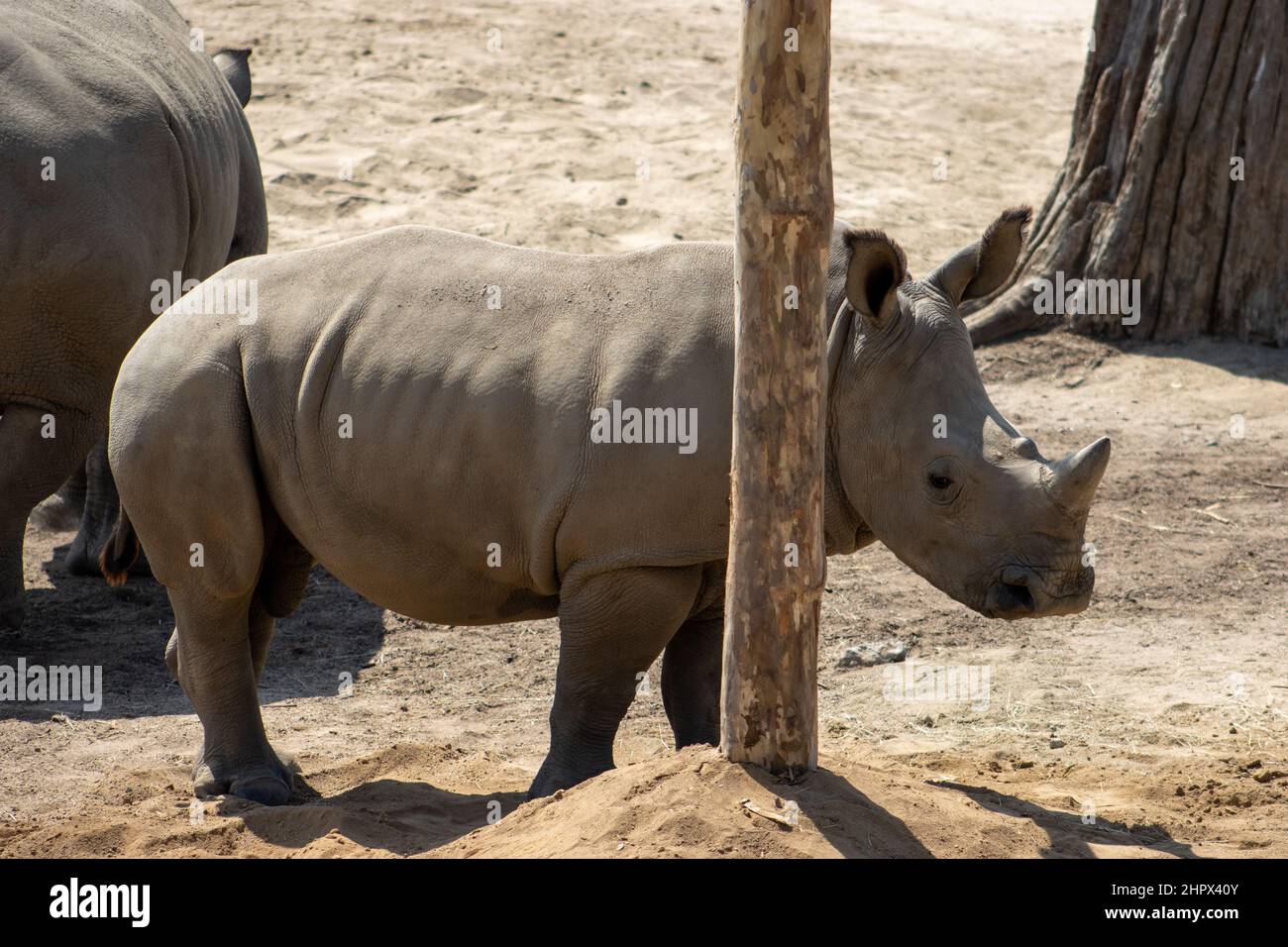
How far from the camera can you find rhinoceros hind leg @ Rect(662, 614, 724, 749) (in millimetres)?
5480

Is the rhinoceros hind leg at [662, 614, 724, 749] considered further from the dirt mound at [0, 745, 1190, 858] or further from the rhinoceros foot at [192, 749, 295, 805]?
the rhinoceros foot at [192, 749, 295, 805]

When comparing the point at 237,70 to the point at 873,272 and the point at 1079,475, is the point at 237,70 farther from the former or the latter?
the point at 1079,475

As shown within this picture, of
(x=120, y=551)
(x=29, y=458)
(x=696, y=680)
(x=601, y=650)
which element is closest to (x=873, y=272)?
(x=601, y=650)

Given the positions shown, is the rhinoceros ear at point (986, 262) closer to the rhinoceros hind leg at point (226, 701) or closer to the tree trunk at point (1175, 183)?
the rhinoceros hind leg at point (226, 701)

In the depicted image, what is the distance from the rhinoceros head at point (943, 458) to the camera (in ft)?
15.6

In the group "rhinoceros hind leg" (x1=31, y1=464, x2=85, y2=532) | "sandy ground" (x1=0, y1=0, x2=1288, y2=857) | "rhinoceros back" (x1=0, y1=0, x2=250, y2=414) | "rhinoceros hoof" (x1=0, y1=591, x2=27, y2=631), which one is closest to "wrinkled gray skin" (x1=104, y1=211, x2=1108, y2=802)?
"sandy ground" (x1=0, y1=0, x2=1288, y2=857)

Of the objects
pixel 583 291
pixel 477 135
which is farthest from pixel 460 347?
pixel 477 135

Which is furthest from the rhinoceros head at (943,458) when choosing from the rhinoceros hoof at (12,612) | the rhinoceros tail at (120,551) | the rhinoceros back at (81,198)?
the rhinoceros hoof at (12,612)

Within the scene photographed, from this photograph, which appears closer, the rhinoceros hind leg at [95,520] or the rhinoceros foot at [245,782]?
the rhinoceros foot at [245,782]

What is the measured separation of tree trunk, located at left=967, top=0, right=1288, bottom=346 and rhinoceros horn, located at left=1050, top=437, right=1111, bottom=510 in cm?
693

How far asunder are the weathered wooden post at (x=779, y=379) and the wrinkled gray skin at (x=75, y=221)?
359 centimetres

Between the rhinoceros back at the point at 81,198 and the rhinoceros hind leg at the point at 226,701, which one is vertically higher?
the rhinoceros back at the point at 81,198
